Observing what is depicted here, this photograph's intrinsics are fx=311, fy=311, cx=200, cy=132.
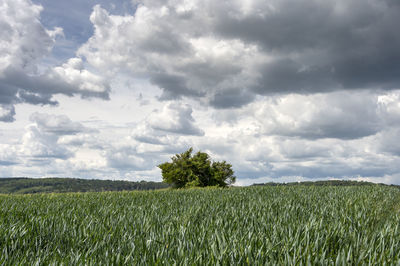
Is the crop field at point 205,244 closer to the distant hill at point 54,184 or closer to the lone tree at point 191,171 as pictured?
the lone tree at point 191,171

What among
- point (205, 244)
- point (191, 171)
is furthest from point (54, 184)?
point (205, 244)

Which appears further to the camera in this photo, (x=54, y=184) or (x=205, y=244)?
(x=54, y=184)

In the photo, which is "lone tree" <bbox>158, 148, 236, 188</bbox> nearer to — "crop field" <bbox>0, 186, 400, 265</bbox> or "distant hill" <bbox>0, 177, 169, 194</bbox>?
"crop field" <bbox>0, 186, 400, 265</bbox>

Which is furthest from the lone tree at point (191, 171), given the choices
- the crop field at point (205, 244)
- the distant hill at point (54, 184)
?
the distant hill at point (54, 184)

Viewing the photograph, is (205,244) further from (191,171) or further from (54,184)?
(54,184)

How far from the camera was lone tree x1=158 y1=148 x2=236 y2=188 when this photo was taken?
43219mm

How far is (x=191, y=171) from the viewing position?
42.9m

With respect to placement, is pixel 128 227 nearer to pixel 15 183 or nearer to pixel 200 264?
pixel 200 264

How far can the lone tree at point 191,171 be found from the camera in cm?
4322

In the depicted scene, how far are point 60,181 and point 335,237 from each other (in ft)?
624

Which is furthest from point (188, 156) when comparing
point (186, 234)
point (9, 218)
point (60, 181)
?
point (60, 181)

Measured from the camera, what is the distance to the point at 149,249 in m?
4.43

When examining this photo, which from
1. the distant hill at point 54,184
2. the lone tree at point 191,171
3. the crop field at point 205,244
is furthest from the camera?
the distant hill at point 54,184

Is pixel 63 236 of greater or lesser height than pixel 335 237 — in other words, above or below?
below
